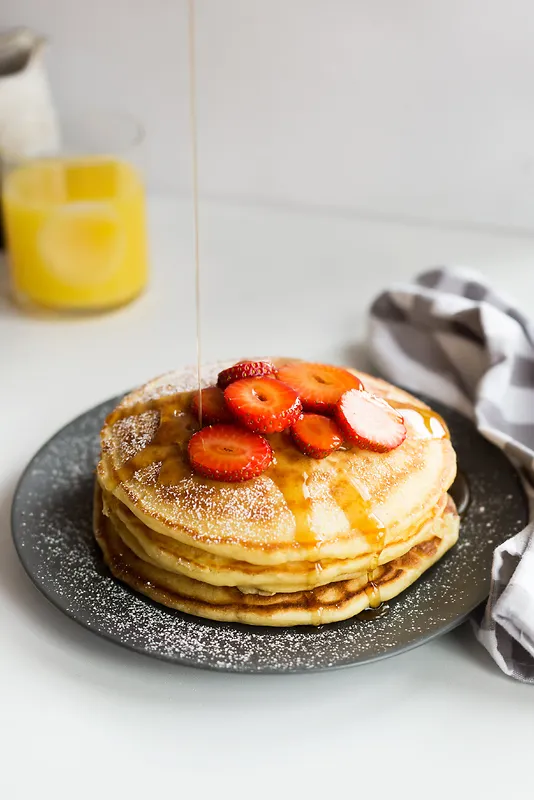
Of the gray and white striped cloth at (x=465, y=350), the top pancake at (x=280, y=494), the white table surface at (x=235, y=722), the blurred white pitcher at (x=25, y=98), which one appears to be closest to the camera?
the white table surface at (x=235, y=722)

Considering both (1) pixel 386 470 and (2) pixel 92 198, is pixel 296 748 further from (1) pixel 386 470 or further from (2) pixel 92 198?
(2) pixel 92 198

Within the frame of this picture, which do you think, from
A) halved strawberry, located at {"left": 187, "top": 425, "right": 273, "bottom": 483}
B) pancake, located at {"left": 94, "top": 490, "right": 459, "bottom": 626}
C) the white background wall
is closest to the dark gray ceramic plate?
pancake, located at {"left": 94, "top": 490, "right": 459, "bottom": 626}

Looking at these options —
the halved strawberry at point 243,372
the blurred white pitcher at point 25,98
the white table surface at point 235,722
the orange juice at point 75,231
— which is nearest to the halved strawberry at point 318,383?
the halved strawberry at point 243,372

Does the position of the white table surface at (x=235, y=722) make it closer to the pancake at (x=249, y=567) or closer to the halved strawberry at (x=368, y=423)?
the pancake at (x=249, y=567)

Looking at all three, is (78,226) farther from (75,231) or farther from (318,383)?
(318,383)

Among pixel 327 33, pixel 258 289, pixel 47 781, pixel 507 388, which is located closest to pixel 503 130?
pixel 327 33

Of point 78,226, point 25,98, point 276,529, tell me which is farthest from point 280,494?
point 25,98

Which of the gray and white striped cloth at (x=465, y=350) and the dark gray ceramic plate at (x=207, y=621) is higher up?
the gray and white striped cloth at (x=465, y=350)
